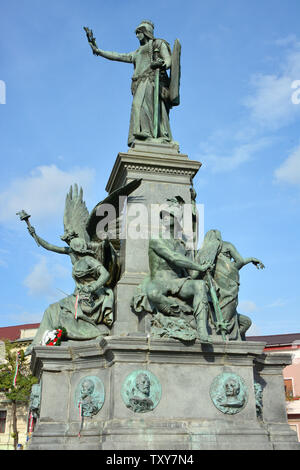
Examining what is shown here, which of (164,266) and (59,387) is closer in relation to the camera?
(59,387)

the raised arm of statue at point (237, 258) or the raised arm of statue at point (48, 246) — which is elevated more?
the raised arm of statue at point (48, 246)

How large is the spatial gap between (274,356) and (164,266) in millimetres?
2535

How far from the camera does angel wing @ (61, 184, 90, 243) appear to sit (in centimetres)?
1044

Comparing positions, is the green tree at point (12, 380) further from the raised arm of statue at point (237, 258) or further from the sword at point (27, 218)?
the raised arm of statue at point (237, 258)

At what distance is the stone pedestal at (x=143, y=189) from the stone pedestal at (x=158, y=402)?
5.08 ft

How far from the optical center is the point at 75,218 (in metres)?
10.6

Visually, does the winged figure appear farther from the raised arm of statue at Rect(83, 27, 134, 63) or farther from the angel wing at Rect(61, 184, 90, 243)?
the raised arm of statue at Rect(83, 27, 134, 63)

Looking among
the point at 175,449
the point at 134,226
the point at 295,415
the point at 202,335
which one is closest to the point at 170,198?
the point at 134,226

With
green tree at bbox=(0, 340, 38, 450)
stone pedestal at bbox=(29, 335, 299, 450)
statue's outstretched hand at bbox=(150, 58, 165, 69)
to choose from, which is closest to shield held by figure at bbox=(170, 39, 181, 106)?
statue's outstretched hand at bbox=(150, 58, 165, 69)

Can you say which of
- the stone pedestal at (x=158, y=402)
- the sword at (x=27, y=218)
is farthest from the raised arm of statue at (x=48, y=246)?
the stone pedestal at (x=158, y=402)

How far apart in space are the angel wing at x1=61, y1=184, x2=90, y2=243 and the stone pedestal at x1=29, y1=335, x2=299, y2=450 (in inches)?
102

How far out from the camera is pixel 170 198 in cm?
998

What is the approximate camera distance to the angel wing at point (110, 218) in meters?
10.0
